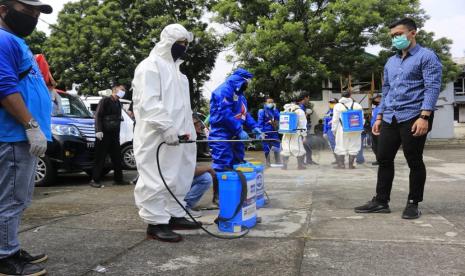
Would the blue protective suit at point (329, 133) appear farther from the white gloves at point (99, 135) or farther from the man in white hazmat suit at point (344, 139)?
the white gloves at point (99, 135)

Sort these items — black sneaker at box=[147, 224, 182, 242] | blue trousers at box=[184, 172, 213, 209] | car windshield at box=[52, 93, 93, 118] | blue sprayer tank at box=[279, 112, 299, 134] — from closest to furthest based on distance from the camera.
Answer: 1. black sneaker at box=[147, 224, 182, 242]
2. blue trousers at box=[184, 172, 213, 209]
3. car windshield at box=[52, 93, 93, 118]
4. blue sprayer tank at box=[279, 112, 299, 134]

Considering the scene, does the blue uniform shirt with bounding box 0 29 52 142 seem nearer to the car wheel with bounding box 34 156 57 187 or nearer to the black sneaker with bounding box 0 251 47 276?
the black sneaker with bounding box 0 251 47 276

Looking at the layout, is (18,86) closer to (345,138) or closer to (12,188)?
(12,188)

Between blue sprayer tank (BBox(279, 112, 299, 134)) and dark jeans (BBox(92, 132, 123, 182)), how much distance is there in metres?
4.10

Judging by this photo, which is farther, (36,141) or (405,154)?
(405,154)

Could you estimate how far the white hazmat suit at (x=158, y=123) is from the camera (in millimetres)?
3742

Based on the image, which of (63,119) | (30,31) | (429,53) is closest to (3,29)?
(30,31)

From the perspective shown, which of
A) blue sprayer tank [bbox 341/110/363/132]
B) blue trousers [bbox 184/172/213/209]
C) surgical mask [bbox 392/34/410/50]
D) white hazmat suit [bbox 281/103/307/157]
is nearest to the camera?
surgical mask [bbox 392/34/410/50]

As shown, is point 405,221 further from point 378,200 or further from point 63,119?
point 63,119

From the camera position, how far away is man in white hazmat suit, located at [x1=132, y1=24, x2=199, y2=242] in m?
3.73

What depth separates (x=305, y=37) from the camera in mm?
19797

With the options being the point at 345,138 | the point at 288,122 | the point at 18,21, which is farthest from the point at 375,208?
the point at 288,122

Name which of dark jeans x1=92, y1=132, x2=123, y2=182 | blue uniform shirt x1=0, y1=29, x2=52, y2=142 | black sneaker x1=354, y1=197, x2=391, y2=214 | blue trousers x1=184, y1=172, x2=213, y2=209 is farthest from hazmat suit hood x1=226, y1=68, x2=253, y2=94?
dark jeans x1=92, y1=132, x2=123, y2=182

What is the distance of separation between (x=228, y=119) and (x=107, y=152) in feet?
12.1
